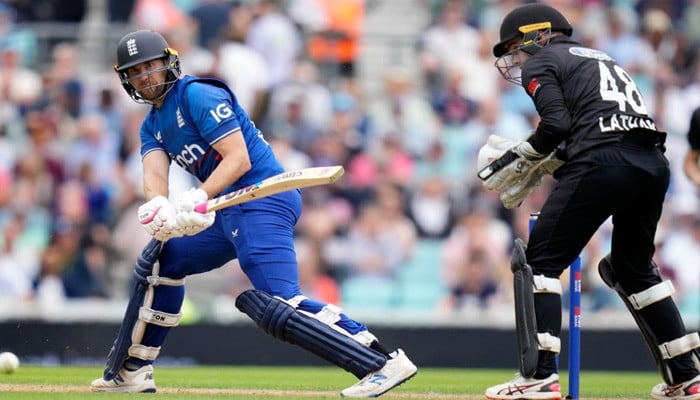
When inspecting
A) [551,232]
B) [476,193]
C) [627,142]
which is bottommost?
[476,193]

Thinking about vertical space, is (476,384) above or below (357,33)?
below

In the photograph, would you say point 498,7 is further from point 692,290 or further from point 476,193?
point 692,290

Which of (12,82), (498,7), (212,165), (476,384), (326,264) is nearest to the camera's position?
(212,165)

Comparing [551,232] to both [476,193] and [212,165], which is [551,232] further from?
[476,193]

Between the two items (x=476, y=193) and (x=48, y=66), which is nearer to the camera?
(x=476, y=193)

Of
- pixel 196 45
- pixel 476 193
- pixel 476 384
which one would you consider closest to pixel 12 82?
pixel 196 45

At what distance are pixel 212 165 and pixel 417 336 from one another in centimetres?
542

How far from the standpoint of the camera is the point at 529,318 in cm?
615

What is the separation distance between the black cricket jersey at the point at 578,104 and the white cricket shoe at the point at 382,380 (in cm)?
134

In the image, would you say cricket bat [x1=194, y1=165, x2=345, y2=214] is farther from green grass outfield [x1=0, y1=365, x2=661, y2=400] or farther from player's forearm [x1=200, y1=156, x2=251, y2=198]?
green grass outfield [x1=0, y1=365, x2=661, y2=400]

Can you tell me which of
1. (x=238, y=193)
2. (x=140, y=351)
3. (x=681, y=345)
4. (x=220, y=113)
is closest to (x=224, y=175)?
(x=238, y=193)

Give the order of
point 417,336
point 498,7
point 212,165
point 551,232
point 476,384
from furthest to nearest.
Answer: point 498,7 < point 417,336 < point 476,384 < point 212,165 < point 551,232

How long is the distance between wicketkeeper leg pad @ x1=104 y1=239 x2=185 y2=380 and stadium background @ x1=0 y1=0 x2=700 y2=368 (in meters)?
4.75

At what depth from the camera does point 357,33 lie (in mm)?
14844
